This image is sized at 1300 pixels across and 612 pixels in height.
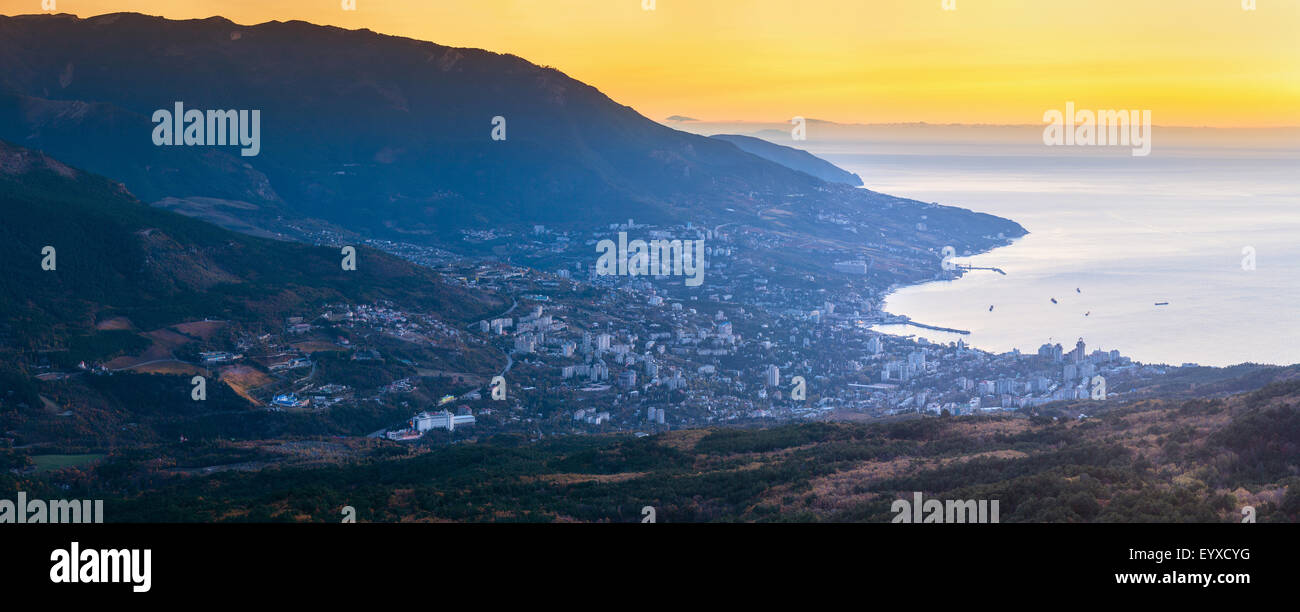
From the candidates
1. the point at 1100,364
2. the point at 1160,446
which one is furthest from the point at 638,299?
the point at 1160,446

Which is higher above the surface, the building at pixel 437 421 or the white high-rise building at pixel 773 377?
the white high-rise building at pixel 773 377

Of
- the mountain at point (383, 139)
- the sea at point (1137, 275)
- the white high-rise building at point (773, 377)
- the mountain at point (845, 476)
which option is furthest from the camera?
the mountain at point (383, 139)

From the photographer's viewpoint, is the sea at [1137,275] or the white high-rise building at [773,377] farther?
the sea at [1137,275]

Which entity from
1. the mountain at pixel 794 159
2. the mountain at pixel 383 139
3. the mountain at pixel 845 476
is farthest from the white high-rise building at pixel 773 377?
the mountain at pixel 794 159

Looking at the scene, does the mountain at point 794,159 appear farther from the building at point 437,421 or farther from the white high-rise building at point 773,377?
the building at point 437,421
